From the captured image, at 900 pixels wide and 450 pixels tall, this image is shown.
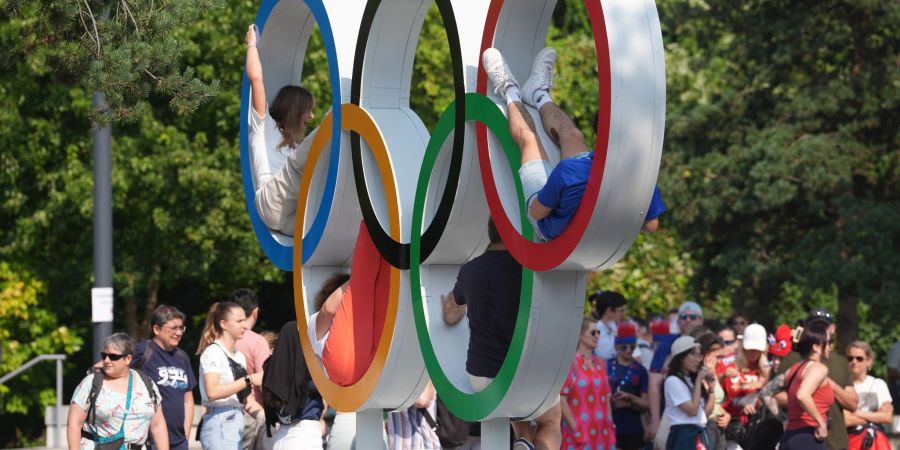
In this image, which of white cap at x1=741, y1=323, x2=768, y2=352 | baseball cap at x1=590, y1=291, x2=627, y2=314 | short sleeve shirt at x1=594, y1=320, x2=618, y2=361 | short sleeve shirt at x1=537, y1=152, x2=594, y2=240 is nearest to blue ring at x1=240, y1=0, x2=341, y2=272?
short sleeve shirt at x1=537, y1=152, x2=594, y2=240

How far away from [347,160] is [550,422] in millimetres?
1873

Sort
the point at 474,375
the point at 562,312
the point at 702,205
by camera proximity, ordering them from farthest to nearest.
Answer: the point at 702,205, the point at 474,375, the point at 562,312

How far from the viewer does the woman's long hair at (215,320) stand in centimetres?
952

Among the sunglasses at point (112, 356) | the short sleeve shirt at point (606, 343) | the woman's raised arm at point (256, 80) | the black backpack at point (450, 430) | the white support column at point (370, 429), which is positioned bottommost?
the black backpack at point (450, 430)

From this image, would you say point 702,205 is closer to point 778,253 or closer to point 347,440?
point 778,253

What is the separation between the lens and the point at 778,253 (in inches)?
920

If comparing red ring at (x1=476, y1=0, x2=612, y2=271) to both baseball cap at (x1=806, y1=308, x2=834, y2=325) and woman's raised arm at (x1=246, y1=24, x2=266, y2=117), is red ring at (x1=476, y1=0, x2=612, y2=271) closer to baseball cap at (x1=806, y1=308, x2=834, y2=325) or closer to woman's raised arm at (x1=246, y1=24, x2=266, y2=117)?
woman's raised arm at (x1=246, y1=24, x2=266, y2=117)

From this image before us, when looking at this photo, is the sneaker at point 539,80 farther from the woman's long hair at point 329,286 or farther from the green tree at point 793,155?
the green tree at point 793,155

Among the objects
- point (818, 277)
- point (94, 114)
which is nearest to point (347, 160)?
point (94, 114)

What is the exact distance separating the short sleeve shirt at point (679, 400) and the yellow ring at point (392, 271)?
11.7 ft

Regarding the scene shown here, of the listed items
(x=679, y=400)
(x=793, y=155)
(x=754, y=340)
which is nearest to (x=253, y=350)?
(x=679, y=400)

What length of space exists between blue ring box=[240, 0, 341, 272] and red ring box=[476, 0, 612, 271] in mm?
1532

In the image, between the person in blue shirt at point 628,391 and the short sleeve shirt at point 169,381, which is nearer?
the short sleeve shirt at point 169,381

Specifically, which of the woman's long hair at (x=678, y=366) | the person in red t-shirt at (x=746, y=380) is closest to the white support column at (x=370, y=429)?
the woman's long hair at (x=678, y=366)
